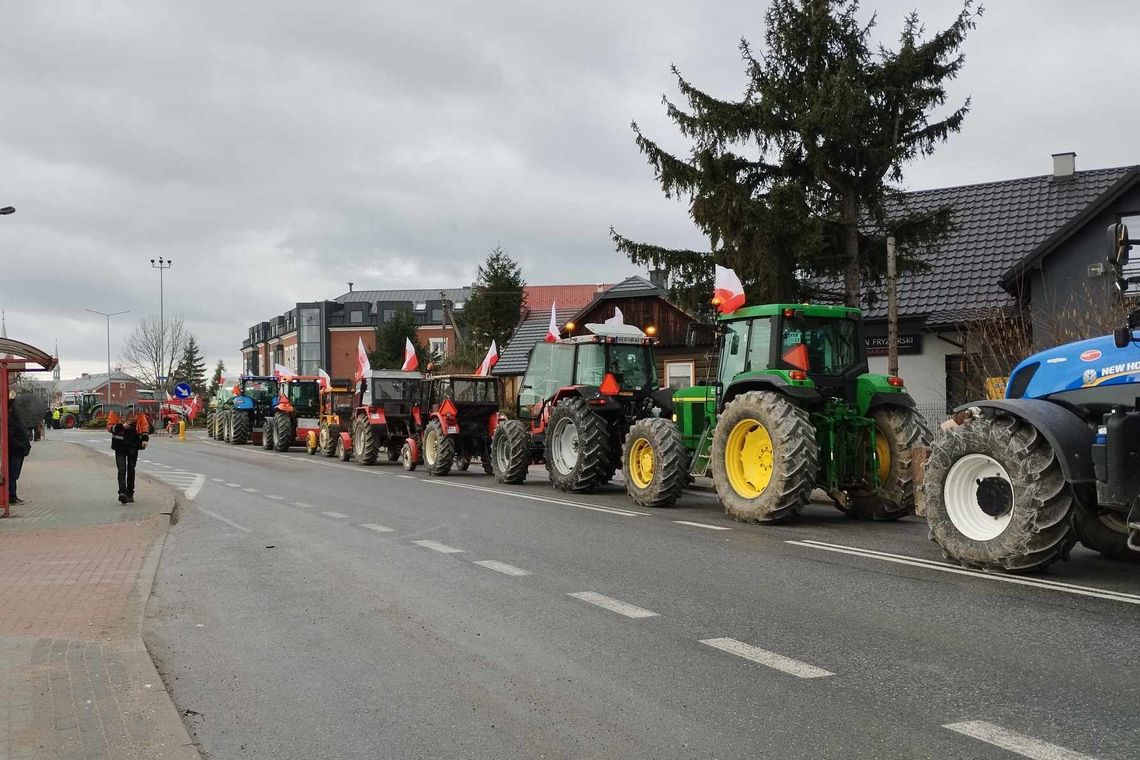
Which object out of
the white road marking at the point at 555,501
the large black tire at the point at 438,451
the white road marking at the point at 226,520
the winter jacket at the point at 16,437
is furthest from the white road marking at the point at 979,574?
the large black tire at the point at 438,451

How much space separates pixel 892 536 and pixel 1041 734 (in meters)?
6.29

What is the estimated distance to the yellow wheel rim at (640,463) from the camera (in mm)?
13992

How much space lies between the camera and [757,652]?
572 centimetres

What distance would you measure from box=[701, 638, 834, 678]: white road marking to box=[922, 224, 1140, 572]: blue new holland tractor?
2900 millimetres

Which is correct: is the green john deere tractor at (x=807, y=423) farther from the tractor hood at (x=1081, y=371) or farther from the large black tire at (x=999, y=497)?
the tractor hood at (x=1081, y=371)

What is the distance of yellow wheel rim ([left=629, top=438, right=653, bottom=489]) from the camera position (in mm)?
13992

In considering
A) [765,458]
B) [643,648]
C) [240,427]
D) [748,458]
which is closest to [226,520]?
[748,458]

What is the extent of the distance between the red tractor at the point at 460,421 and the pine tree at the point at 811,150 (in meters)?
4.71

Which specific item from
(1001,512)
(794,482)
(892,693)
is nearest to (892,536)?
(794,482)

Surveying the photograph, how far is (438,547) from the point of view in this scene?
33.3 feet

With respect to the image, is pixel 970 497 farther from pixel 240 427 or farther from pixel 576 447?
pixel 240 427

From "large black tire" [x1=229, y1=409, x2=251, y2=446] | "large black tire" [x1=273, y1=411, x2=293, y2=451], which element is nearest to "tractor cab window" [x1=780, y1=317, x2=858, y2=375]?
"large black tire" [x1=273, y1=411, x2=293, y2=451]

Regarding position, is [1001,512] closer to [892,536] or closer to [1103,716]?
[892,536]

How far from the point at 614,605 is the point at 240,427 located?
3341 centimetres
